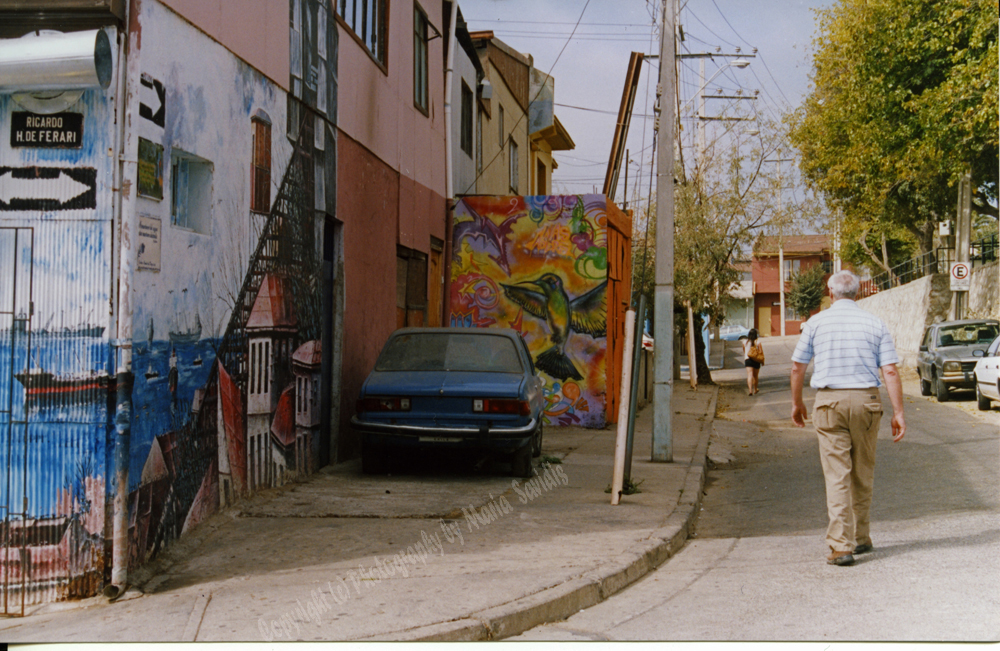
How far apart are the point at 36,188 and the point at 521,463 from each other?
17.8 feet

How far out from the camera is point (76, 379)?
515 cm

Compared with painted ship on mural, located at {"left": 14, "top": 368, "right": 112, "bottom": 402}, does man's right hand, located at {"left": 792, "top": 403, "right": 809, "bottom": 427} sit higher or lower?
lower

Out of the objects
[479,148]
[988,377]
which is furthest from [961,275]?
[479,148]

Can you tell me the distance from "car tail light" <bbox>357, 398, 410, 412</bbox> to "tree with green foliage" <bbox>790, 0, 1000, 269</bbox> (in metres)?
6.56

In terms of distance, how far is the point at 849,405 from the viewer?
5.96 metres

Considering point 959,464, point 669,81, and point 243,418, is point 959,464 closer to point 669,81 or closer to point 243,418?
point 669,81

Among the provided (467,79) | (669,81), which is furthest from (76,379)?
(467,79)

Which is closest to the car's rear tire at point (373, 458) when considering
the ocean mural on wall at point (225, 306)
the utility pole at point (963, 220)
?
the ocean mural on wall at point (225, 306)

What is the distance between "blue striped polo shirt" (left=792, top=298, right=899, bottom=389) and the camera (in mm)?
6020

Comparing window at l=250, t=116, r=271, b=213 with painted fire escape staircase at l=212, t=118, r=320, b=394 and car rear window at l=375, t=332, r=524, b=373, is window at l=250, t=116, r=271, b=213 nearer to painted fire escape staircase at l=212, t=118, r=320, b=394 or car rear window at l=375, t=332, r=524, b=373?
painted fire escape staircase at l=212, t=118, r=320, b=394

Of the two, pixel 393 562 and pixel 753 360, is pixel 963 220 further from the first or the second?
pixel 393 562

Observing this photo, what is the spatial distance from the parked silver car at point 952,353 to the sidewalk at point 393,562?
36.9 feet

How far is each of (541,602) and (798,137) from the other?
18.6 meters

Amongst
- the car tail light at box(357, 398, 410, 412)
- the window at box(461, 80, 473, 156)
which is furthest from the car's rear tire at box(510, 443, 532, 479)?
the window at box(461, 80, 473, 156)
